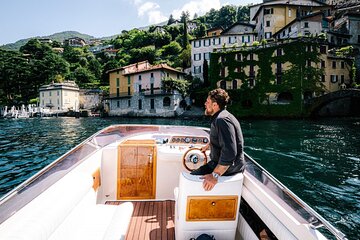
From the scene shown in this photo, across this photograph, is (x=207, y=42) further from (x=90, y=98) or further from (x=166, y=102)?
(x=90, y=98)

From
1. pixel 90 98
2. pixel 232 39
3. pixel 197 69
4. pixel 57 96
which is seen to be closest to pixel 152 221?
pixel 197 69

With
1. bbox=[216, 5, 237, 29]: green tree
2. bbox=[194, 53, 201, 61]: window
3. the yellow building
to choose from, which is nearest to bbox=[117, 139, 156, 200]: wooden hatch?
bbox=[194, 53, 201, 61]: window

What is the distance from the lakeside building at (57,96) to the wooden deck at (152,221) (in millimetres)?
52607

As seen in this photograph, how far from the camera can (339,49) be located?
122ft

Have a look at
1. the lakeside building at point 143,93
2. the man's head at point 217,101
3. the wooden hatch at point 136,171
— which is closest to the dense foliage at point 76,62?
the lakeside building at point 143,93

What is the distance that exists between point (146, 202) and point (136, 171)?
0.56 m

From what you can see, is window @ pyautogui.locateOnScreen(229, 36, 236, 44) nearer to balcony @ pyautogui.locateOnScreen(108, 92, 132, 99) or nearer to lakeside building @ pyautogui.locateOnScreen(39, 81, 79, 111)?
balcony @ pyautogui.locateOnScreen(108, 92, 132, 99)

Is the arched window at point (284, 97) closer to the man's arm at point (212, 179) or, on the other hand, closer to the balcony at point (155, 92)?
the balcony at point (155, 92)

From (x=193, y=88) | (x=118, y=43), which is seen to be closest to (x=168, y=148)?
(x=193, y=88)

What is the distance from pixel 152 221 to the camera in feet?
11.3

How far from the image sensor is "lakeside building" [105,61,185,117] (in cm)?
3997

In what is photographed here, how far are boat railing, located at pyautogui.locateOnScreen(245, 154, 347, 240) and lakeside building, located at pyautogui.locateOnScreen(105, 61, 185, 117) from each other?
119 feet

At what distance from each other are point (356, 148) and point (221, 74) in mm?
26115

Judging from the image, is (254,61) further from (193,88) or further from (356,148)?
(356,148)
